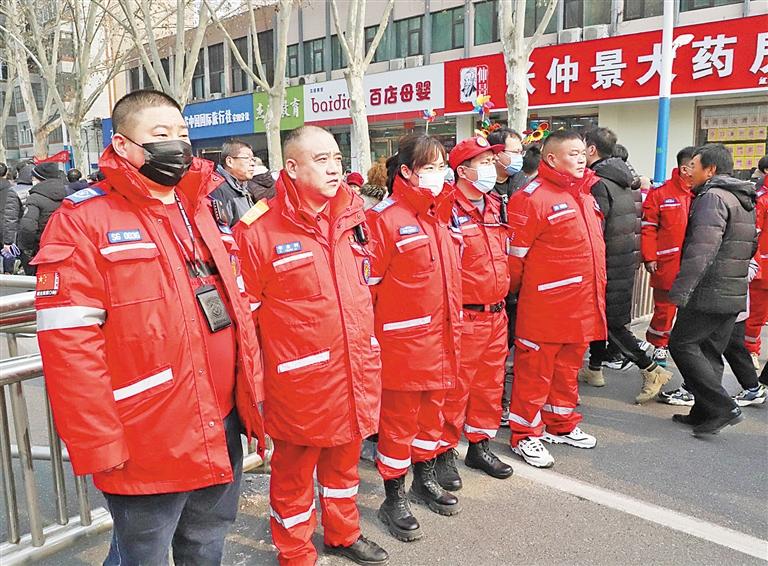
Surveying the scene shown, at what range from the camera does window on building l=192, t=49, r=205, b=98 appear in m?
30.5

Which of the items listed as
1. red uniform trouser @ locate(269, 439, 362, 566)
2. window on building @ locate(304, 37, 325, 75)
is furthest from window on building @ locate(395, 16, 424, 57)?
red uniform trouser @ locate(269, 439, 362, 566)

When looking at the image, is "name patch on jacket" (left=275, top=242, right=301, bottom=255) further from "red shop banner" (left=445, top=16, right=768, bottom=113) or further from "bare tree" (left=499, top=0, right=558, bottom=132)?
"red shop banner" (left=445, top=16, right=768, bottom=113)

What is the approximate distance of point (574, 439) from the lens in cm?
435

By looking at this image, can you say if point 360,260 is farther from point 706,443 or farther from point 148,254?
point 706,443

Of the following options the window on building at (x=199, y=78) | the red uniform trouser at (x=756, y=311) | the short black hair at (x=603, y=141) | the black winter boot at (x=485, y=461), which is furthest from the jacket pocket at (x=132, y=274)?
the window on building at (x=199, y=78)

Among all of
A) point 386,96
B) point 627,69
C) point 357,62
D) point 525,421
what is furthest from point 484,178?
point 386,96

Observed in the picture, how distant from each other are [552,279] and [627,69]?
13.0 metres

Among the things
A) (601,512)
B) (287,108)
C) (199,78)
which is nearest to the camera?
(601,512)

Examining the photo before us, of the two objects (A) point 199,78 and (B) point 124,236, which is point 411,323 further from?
(A) point 199,78

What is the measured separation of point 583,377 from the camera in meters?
5.68

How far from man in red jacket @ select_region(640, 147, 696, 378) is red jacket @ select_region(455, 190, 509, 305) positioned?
7.99ft

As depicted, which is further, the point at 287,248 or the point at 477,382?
the point at 477,382

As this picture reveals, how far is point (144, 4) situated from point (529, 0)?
10023 millimetres

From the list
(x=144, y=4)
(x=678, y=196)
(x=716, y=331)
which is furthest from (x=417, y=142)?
(x=144, y=4)
